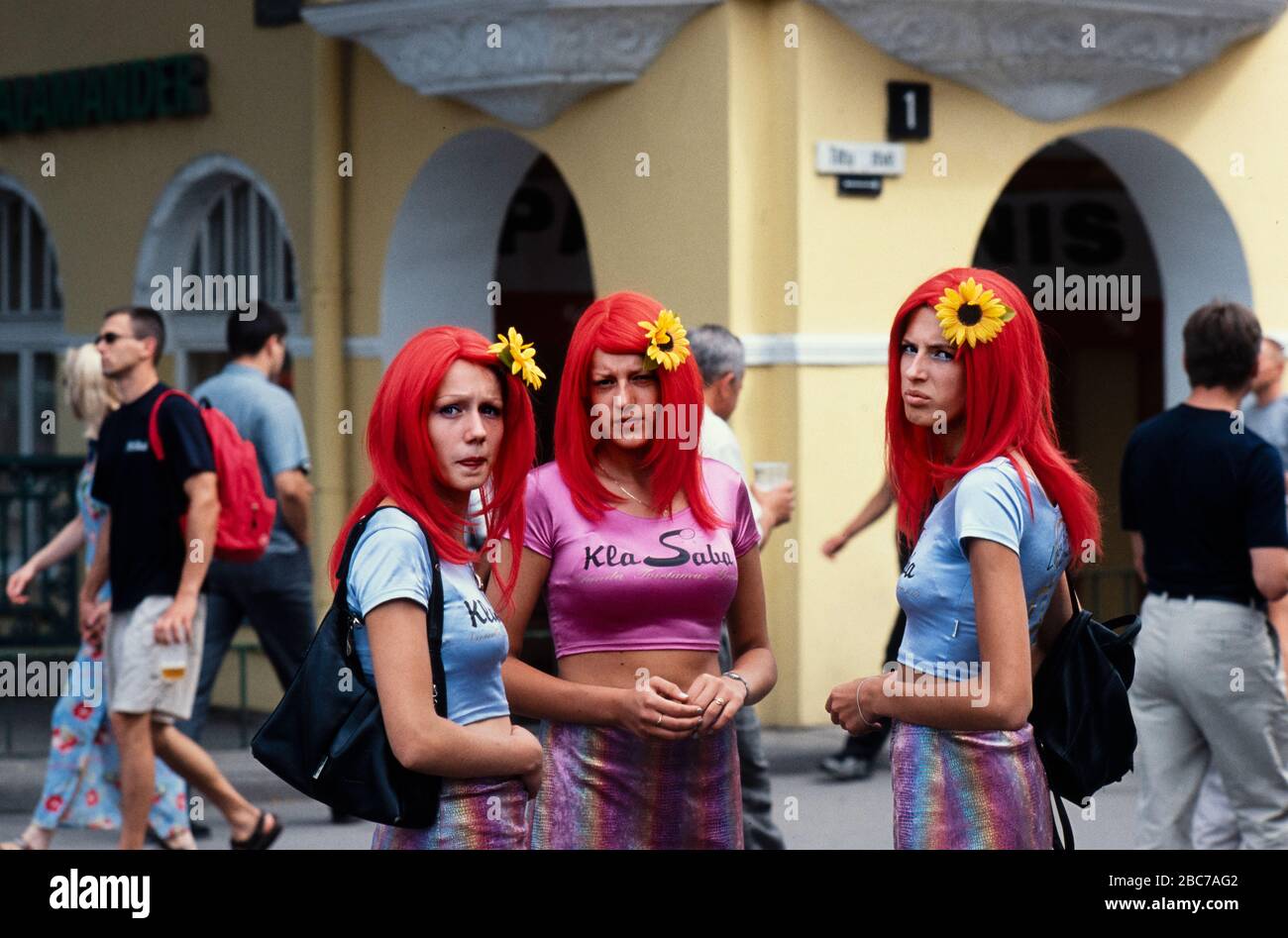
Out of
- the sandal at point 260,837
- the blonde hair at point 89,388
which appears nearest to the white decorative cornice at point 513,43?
the blonde hair at point 89,388

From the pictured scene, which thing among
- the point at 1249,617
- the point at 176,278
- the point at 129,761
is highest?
the point at 176,278

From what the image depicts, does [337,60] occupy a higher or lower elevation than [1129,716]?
higher

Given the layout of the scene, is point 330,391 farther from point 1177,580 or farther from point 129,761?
point 1177,580

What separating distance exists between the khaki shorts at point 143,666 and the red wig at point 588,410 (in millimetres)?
2845

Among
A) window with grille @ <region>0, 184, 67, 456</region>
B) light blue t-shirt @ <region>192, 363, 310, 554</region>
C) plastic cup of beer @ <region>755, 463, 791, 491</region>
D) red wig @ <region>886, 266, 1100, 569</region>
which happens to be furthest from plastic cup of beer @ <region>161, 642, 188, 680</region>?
window with grille @ <region>0, 184, 67, 456</region>

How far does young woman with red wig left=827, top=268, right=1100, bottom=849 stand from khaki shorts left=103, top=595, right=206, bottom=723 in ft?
11.3

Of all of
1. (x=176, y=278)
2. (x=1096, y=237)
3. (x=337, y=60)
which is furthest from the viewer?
(x=1096, y=237)

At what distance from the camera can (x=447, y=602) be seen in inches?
152

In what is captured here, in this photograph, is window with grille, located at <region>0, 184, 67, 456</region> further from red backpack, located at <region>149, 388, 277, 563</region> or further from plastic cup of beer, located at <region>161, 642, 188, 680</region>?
plastic cup of beer, located at <region>161, 642, 188, 680</region>

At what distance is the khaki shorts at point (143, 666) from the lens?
22.9 ft

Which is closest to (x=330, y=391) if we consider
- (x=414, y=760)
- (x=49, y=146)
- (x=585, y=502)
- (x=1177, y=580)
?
(x=49, y=146)

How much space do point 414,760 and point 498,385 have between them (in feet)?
2.44

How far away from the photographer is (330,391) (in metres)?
11.5

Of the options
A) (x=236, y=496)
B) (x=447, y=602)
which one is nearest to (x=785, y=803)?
(x=236, y=496)
